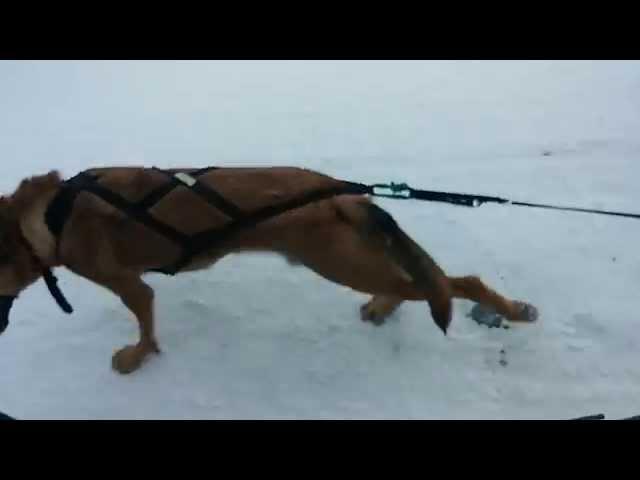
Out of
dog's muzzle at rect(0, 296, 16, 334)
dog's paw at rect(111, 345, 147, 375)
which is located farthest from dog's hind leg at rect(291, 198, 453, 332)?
dog's muzzle at rect(0, 296, 16, 334)

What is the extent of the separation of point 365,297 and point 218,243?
3.29 ft

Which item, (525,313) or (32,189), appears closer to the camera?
(32,189)

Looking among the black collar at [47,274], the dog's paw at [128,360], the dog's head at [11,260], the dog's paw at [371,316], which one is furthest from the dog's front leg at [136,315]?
the dog's paw at [371,316]

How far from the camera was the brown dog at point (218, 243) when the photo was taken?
2.60 meters

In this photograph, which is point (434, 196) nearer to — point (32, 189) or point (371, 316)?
point (371, 316)

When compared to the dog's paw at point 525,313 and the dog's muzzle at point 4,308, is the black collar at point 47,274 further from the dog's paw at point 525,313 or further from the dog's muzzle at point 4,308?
the dog's paw at point 525,313

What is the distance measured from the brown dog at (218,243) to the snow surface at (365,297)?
1.30 feet

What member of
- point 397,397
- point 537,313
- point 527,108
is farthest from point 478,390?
point 527,108

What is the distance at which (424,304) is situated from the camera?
3.31m

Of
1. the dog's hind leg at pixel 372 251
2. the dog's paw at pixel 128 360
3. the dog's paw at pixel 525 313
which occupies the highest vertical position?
the dog's hind leg at pixel 372 251

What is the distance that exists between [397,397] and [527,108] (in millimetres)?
3169

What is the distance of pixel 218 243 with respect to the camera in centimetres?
273

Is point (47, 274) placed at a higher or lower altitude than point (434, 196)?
lower

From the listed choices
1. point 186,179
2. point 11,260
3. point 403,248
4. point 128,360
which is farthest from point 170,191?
point 403,248
